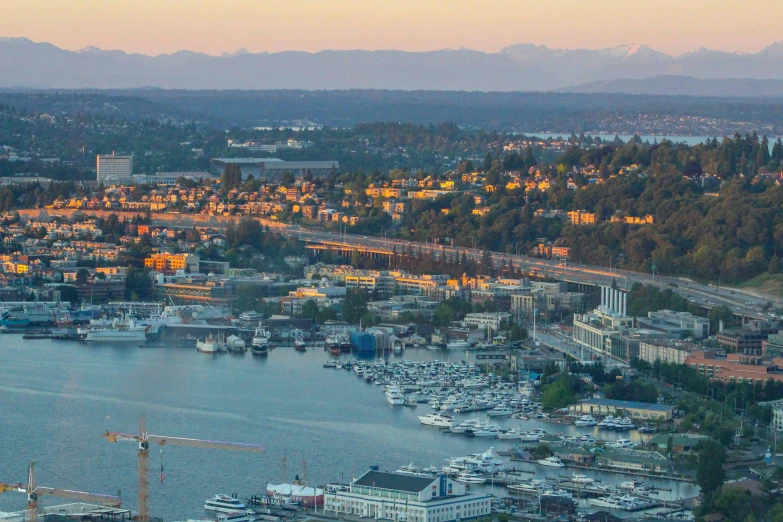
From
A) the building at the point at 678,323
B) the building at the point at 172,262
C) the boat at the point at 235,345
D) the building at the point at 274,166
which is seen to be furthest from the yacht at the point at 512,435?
the building at the point at 274,166

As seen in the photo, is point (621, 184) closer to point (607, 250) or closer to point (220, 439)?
point (607, 250)

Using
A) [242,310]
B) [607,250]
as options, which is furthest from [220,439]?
[607,250]

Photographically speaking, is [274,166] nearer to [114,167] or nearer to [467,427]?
[114,167]

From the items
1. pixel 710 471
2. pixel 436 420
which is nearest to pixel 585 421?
pixel 436 420

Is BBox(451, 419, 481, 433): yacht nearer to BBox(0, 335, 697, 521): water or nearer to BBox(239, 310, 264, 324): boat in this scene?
BBox(0, 335, 697, 521): water

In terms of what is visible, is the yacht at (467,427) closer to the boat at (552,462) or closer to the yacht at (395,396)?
the yacht at (395,396)

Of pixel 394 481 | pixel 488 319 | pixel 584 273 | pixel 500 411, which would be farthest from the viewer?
pixel 584 273

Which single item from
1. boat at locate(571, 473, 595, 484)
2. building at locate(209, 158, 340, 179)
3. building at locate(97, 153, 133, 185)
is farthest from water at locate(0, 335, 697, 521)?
building at locate(209, 158, 340, 179)

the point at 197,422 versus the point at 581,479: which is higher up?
the point at 581,479
